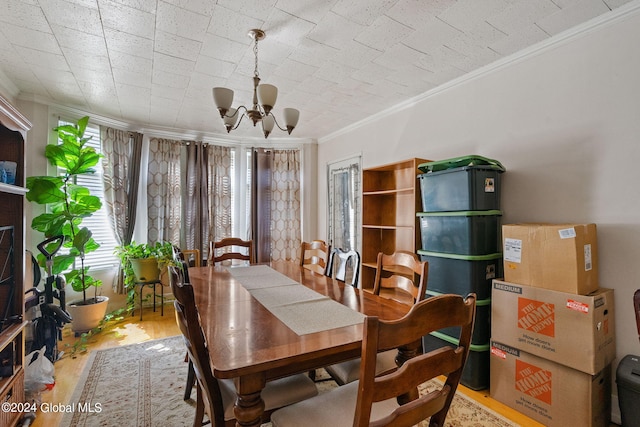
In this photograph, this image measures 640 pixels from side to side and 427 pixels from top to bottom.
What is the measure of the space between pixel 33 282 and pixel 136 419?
1800 millimetres

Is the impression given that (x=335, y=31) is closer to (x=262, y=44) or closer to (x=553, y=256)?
(x=262, y=44)

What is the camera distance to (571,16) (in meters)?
1.88

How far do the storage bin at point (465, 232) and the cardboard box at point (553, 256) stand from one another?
0.17 metres

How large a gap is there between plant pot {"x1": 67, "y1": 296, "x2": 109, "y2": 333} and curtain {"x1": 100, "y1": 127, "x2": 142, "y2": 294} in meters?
0.62

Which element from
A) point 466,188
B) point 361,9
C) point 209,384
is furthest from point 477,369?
point 361,9

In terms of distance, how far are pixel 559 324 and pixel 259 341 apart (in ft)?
5.94

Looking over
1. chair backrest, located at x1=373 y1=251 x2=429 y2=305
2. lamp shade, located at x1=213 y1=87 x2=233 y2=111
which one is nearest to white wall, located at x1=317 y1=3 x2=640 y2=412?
chair backrest, located at x1=373 y1=251 x2=429 y2=305

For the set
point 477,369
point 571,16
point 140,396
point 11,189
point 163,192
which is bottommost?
point 140,396

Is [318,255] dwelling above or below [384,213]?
below

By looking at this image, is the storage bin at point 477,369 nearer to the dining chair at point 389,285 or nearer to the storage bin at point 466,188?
the dining chair at point 389,285

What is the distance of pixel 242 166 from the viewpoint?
4.82m

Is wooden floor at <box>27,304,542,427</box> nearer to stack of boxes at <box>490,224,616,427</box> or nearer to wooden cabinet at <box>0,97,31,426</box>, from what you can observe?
stack of boxes at <box>490,224,616,427</box>

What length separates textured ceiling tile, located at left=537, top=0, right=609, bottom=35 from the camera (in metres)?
1.79

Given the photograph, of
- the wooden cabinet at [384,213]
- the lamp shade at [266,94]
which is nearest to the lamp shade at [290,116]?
the lamp shade at [266,94]
